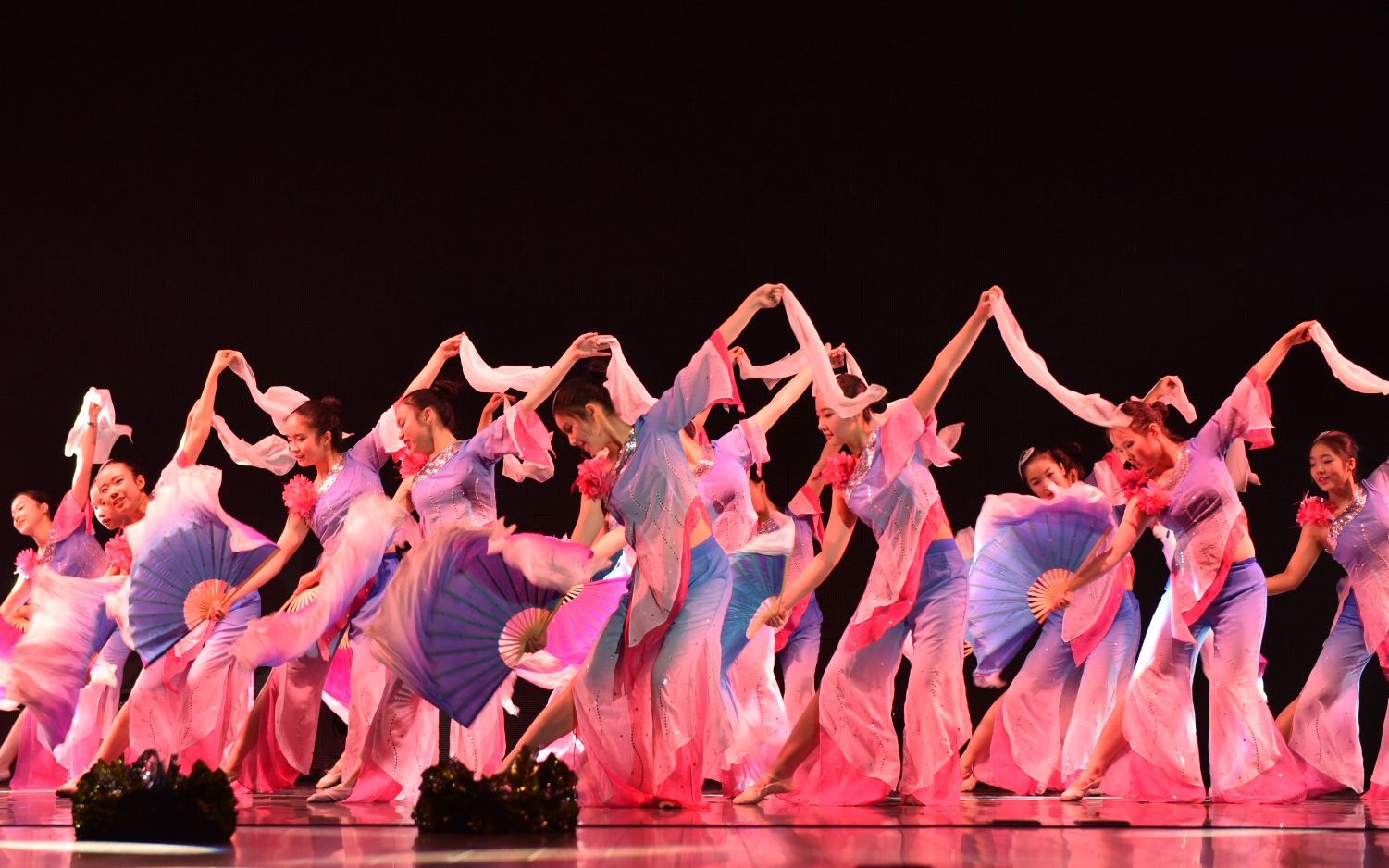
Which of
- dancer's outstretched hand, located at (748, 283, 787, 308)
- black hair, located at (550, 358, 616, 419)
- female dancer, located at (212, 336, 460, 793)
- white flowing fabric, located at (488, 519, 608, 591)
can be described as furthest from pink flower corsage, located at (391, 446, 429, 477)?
dancer's outstretched hand, located at (748, 283, 787, 308)

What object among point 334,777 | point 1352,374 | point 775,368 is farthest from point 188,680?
point 1352,374

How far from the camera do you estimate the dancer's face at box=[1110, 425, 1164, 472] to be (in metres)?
5.73

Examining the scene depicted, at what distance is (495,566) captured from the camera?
4.93m

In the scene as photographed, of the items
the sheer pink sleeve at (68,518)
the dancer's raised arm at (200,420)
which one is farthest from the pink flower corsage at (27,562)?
the dancer's raised arm at (200,420)

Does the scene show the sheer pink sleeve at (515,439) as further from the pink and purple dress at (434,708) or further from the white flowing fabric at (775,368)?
the white flowing fabric at (775,368)

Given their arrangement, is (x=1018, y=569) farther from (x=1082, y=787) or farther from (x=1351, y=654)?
(x=1351, y=654)

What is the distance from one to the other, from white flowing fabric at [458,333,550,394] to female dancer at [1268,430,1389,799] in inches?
107

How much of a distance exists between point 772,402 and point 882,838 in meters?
2.55

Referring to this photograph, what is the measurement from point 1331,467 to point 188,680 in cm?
404

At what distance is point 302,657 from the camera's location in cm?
592

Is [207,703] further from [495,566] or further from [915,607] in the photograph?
[915,607]

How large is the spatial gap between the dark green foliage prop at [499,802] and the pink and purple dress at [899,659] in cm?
144

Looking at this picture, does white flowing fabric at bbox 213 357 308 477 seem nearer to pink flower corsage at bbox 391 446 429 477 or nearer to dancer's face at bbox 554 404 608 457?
pink flower corsage at bbox 391 446 429 477

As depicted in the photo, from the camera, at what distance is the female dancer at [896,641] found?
5.14 metres
